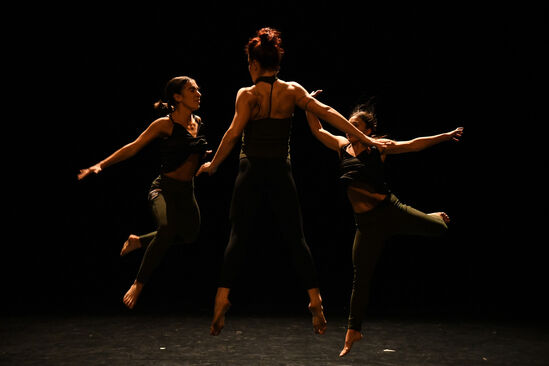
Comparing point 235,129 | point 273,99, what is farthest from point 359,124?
point 235,129

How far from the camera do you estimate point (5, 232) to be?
877 cm

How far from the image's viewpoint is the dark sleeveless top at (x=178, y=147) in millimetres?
4047

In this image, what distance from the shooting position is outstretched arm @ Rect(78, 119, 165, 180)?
155 inches

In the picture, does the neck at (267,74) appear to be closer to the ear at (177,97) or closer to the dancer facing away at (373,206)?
the dancer facing away at (373,206)

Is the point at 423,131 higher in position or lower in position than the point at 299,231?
higher

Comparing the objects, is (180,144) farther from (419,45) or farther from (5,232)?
(5,232)

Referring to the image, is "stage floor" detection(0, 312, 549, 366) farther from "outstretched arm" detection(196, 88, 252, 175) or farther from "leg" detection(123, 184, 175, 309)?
"outstretched arm" detection(196, 88, 252, 175)

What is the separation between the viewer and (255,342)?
6430 millimetres

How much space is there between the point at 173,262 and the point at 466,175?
13.7ft

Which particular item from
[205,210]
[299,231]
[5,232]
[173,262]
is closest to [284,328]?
[205,210]

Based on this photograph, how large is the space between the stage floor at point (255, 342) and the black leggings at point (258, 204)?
7.06 feet

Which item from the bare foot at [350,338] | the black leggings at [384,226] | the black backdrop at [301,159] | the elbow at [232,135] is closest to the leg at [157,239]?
the elbow at [232,135]

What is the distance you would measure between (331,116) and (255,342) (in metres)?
3.37

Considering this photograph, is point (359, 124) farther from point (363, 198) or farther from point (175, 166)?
point (175, 166)
